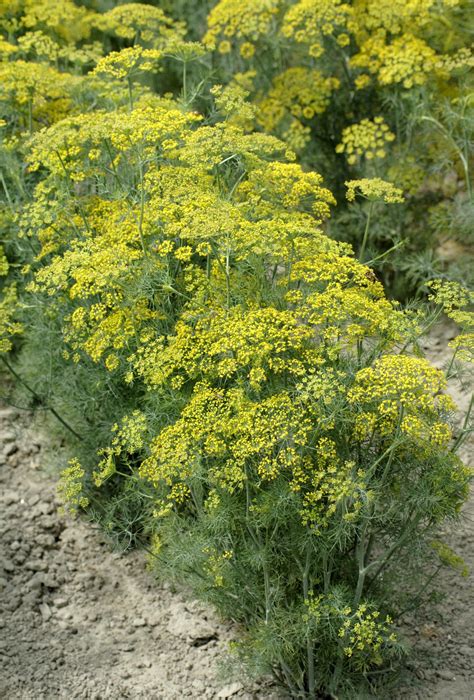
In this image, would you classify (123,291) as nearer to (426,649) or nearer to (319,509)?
(319,509)

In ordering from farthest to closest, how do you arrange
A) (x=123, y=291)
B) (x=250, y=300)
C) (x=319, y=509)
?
1. (x=123, y=291)
2. (x=250, y=300)
3. (x=319, y=509)

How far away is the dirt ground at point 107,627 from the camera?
4742 millimetres

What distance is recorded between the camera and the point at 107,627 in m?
Answer: 5.24

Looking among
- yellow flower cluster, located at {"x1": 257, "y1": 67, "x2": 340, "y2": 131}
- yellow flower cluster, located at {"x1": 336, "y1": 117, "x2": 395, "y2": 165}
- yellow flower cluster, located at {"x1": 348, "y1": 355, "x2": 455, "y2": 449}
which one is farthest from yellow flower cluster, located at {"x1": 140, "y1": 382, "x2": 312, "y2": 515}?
yellow flower cluster, located at {"x1": 257, "y1": 67, "x2": 340, "y2": 131}

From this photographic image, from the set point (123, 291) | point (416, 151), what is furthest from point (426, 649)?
point (416, 151)

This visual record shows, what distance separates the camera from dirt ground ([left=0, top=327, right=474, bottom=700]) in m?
4.74

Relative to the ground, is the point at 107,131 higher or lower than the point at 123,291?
higher

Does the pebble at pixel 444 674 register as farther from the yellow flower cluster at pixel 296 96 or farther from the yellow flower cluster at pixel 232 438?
the yellow flower cluster at pixel 296 96

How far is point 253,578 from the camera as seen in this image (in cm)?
437

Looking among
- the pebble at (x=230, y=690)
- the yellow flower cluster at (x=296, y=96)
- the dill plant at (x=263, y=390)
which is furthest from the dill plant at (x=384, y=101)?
the pebble at (x=230, y=690)

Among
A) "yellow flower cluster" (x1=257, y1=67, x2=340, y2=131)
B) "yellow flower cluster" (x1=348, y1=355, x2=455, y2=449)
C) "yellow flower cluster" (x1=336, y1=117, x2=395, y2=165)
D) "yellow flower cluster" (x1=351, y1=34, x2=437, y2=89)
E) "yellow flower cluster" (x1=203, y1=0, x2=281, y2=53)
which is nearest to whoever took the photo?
"yellow flower cluster" (x1=348, y1=355, x2=455, y2=449)

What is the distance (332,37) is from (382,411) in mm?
4995

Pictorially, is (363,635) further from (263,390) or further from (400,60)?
(400,60)

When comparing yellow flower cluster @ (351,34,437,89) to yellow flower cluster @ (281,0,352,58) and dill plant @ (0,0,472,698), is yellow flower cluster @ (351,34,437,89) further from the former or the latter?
dill plant @ (0,0,472,698)
